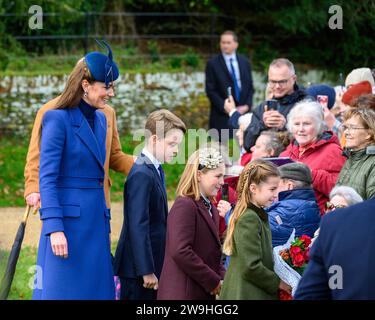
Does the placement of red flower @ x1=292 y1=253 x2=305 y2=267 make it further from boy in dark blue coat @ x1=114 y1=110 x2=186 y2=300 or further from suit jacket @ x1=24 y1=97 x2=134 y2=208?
suit jacket @ x1=24 y1=97 x2=134 y2=208

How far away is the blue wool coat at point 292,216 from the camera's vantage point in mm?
6809

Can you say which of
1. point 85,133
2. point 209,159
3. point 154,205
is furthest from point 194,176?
point 85,133

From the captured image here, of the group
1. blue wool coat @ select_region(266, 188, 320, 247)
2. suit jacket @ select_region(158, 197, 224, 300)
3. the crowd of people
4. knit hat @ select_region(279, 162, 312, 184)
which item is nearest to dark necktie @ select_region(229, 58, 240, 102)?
the crowd of people

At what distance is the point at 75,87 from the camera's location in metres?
6.43

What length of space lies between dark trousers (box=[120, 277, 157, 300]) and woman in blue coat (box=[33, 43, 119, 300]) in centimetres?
24

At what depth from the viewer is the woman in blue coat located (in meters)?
6.32

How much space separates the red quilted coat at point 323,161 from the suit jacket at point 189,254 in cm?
127

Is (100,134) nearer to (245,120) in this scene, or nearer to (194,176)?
(194,176)

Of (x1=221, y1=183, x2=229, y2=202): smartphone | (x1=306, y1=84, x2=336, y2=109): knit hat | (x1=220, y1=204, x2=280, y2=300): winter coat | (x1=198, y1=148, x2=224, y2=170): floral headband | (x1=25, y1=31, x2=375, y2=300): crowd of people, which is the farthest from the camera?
(x1=306, y1=84, x2=336, y2=109): knit hat

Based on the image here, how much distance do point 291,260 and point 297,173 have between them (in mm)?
843
